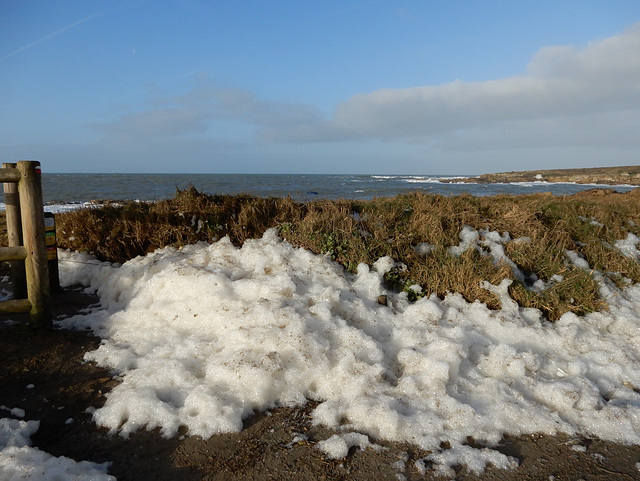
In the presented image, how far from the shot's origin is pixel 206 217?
20.8ft

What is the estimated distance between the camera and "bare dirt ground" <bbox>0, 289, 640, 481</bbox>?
259cm

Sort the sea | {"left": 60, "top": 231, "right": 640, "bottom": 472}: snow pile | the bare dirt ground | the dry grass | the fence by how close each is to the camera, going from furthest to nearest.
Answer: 1. the sea
2. the dry grass
3. the fence
4. {"left": 60, "top": 231, "right": 640, "bottom": 472}: snow pile
5. the bare dirt ground

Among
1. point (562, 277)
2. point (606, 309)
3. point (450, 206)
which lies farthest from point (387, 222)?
point (606, 309)

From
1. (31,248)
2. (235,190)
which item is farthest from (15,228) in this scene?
(235,190)

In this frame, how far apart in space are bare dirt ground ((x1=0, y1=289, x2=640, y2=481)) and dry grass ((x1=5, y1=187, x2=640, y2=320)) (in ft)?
7.47

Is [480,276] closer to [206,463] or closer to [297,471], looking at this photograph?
[297,471]

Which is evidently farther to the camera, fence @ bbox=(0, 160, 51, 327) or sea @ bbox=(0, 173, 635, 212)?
sea @ bbox=(0, 173, 635, 212)

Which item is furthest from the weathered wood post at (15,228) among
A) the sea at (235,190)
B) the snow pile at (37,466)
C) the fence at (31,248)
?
the snow pile at (37,466)

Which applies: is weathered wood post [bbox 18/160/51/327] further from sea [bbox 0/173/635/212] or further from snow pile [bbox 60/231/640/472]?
sea [bbox 0/173/635/212]

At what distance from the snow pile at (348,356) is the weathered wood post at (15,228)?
0.88 meters

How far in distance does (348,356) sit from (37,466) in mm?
2333

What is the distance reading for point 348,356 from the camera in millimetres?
3719

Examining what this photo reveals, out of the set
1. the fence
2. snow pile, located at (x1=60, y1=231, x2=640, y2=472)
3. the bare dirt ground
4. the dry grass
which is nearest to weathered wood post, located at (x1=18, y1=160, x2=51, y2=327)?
the fence

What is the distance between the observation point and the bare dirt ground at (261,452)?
102 inches
